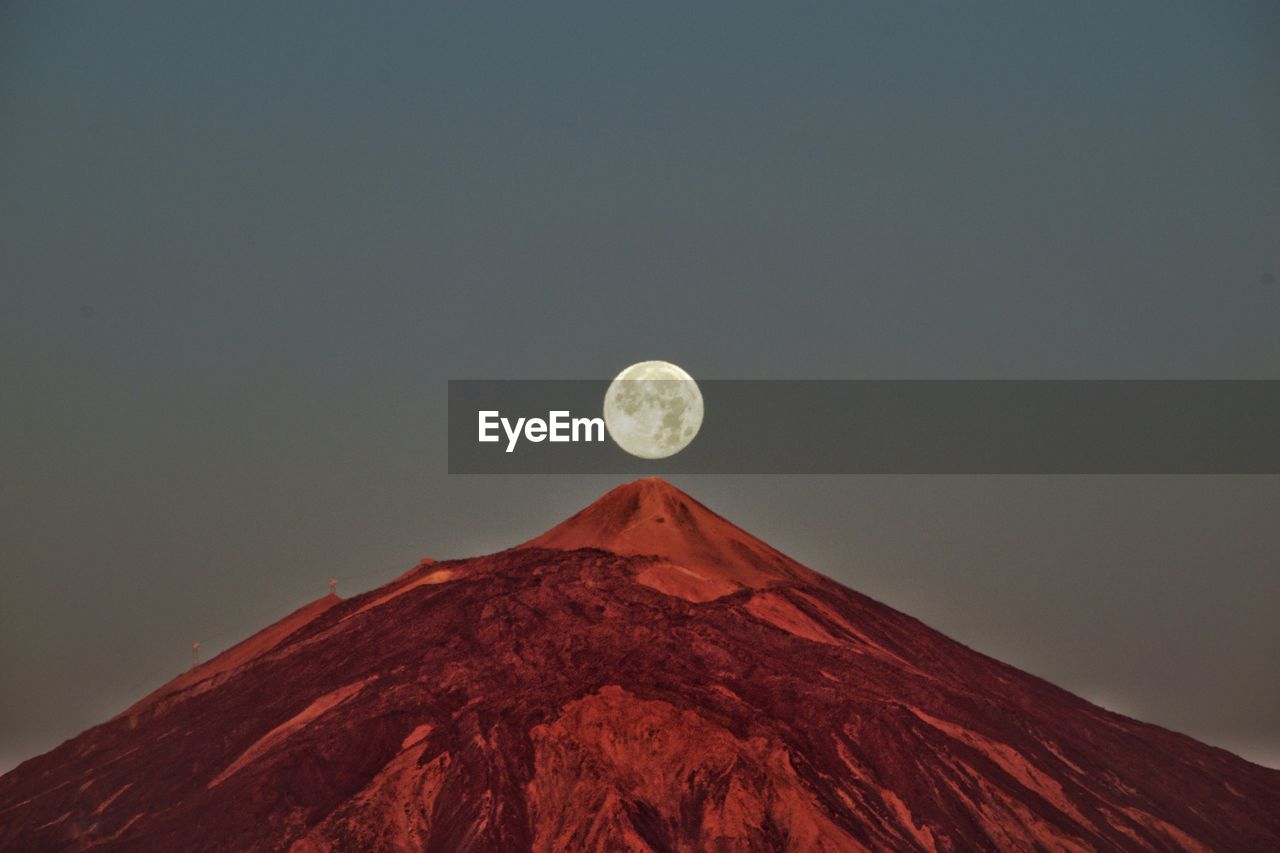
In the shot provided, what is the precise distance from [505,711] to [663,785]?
40.0 ft

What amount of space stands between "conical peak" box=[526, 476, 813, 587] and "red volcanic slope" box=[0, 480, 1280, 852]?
29cm

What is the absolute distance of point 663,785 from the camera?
314ft

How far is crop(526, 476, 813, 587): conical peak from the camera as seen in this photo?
12462cm

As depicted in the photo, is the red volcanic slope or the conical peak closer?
the red volcanic slope

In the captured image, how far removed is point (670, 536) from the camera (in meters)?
128

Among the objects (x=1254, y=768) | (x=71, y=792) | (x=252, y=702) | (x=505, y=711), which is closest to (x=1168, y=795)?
(x=1254, y=768)

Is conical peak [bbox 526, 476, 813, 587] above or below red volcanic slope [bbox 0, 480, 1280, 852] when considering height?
above

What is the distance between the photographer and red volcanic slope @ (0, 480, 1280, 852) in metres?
94.2

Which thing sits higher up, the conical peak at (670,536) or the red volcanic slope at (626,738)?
the conical peak at (670,536)

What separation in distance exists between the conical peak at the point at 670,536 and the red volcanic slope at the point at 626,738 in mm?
295

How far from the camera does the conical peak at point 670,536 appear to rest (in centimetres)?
12462

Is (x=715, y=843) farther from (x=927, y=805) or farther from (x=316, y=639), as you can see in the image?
(x=316, y=639)

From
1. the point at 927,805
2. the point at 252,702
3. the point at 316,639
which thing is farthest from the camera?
the point at 316,639

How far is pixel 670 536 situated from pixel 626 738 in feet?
100
